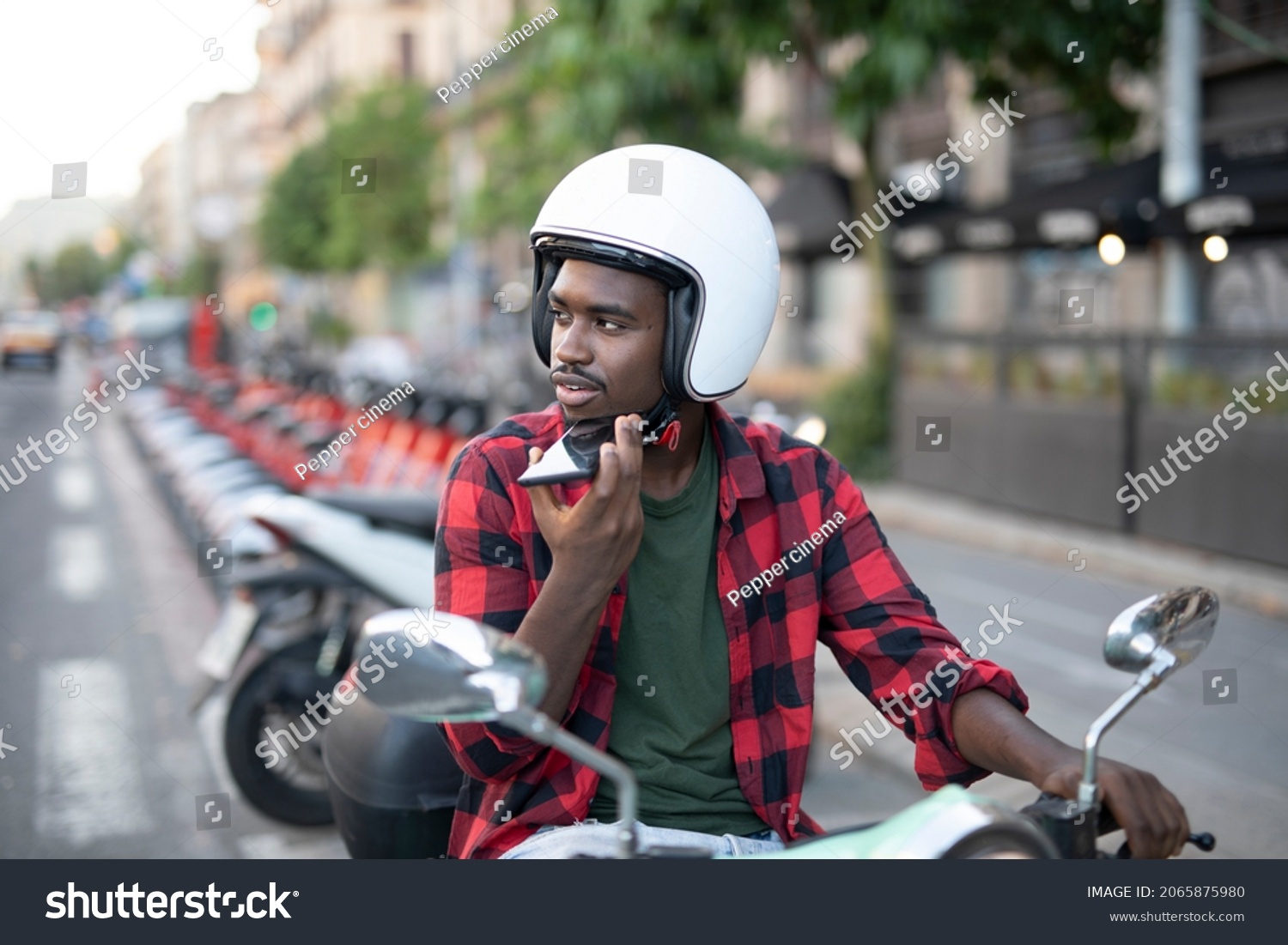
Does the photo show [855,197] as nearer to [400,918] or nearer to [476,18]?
[400,918]

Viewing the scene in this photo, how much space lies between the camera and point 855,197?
42.3ft

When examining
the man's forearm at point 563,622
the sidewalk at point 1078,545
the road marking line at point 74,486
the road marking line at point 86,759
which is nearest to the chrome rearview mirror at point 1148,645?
the man's forearm at point 563,622

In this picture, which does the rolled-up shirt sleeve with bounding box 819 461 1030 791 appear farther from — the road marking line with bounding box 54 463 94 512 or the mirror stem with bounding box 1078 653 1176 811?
the road marking line with bounding box 54 463 94 512

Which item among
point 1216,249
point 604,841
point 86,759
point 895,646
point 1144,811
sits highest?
point 1216,249

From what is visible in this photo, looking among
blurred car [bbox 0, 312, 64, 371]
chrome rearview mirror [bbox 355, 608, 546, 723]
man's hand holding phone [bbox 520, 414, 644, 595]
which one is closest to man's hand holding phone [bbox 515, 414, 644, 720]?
man's hand holding phone [bbox 520, 414, 644, 595]

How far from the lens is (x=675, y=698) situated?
5.79 feet

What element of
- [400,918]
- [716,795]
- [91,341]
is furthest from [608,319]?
[91,341]

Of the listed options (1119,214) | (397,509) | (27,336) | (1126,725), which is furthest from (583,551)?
(27,336)

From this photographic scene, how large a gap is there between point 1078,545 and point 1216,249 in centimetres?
238

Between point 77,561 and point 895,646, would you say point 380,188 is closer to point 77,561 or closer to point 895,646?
point 77,561

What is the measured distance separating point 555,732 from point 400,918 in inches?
11.2

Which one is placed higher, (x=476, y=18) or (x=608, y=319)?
(x=476, y=18)

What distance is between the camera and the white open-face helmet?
1.75 meters

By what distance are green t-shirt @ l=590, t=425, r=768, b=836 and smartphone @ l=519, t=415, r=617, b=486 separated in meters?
0.23
